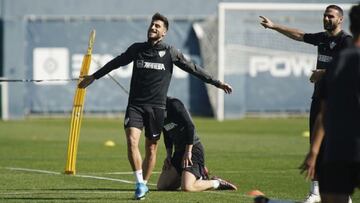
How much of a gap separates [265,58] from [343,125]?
31105 mm

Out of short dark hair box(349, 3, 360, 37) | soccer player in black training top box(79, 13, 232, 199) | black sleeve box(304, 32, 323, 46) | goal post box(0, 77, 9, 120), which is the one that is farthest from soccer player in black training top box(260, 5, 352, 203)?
goal post box(0, 77, 9, 120)

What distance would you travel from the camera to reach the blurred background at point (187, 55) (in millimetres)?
37594

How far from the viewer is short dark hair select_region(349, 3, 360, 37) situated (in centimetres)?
759

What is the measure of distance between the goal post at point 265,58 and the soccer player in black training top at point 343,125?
29.7 m

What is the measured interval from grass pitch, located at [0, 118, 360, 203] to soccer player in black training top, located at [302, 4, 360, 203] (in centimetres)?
457

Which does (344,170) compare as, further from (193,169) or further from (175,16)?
(175,16)

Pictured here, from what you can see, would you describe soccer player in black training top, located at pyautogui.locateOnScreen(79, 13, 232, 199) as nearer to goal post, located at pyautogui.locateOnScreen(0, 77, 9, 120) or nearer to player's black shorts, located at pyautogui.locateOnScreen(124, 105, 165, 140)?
player's black shorts, located at pyautogui.locateOnScreen(124, 105, 165, 140)

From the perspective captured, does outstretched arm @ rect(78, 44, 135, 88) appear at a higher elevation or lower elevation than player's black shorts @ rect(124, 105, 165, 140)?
higher

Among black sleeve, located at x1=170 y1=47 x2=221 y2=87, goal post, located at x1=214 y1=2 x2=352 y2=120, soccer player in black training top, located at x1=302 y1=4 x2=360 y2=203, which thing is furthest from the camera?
goal post, located at x1=214 y1=2 x2=352 y2=120

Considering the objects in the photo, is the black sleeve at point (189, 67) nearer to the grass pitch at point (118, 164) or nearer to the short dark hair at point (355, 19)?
the grass pitch at point (118, 164)

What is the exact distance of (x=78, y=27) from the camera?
3834 cm

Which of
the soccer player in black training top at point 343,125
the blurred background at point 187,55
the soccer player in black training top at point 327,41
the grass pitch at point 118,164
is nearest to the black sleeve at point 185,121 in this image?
the grass pitch at point 118,164

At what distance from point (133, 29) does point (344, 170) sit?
31420 millimetres

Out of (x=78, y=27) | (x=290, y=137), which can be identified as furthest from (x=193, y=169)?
(x=78, y=27)
